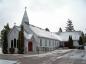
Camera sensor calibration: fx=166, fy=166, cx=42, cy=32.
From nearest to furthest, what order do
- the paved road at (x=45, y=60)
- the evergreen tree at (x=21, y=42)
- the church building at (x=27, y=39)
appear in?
the paved road at (x=45, y=60)
the evergreen tree at (x=21, y=42)
the church building at (x=27, y=39)

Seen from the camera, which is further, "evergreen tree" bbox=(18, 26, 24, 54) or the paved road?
"evergreen tree" bbox=(18, 26, 24, 54)

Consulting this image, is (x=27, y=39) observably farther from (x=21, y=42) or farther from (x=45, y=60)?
(x=45, y=60)

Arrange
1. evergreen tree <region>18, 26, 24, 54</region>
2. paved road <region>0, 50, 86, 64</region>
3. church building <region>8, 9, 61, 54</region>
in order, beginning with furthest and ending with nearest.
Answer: church building <region>8, 9, 61, 54</region> → evergreen tree <region>18, 26, 24, 54</region> → paved road <region>0, 50, 86, 64</region>

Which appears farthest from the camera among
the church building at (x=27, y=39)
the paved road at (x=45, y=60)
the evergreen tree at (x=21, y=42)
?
the church building at (x=27, y=39)

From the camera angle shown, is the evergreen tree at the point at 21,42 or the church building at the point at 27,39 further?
the church building at the point at 27,39

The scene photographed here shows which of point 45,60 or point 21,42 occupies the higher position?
point 21,42

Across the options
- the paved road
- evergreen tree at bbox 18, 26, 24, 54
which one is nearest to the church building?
evergreen tree at bbox 18, 26, 24, 54

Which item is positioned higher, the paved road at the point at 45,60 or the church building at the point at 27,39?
the church building at the point at 27,39

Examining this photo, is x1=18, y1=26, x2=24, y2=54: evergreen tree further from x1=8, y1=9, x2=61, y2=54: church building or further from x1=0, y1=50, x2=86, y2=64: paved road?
x1=0, y1=50, x2=86, y2=64: paved road

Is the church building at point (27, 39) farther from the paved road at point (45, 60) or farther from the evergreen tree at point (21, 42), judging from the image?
the paved road at point (45, 60)

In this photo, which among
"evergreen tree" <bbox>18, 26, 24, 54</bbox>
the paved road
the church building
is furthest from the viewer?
the church building

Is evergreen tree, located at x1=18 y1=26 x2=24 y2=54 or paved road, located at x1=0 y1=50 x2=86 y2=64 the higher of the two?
evergreen tree, located at x1=18 y1=26 x2=24 y2=54

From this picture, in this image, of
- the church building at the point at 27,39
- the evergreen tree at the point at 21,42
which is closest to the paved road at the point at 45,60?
the evergreen tree at the point at 21,42

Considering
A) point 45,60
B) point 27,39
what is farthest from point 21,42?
point 45,60
